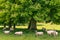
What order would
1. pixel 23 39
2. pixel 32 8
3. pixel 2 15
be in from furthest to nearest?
1. pixel 2 15
2. pixel 32 8
3. pixel 23 39

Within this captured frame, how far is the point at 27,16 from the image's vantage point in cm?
2833

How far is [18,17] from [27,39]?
702 cm

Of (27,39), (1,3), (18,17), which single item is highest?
(1,3)

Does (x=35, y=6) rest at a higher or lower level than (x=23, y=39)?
higher

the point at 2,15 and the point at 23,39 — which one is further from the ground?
the point at 2,15

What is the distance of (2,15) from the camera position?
98.7 ft

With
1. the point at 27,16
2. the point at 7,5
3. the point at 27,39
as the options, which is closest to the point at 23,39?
the point at 27,39

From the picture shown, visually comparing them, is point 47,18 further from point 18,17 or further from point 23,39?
point 23,39

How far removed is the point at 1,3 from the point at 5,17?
194cm

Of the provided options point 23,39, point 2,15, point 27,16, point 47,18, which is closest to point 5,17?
point 2,15

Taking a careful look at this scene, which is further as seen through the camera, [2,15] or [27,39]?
[2,15]

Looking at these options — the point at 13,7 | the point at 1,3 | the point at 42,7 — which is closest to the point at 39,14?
the point at 42,7

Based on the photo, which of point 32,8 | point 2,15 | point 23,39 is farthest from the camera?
point 2,15

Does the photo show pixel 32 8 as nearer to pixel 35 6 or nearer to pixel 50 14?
pixel 35 6
